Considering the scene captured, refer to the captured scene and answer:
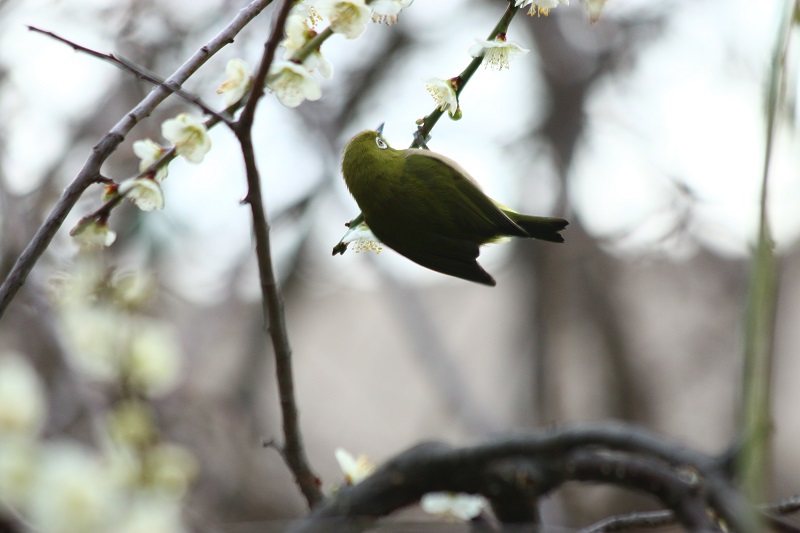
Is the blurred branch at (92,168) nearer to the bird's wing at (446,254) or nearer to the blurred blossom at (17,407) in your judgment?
the bird's wing at (446,254)

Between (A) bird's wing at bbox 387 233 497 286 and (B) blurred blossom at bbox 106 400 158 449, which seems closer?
(A) bird's wing at bbox 387 233 497 286

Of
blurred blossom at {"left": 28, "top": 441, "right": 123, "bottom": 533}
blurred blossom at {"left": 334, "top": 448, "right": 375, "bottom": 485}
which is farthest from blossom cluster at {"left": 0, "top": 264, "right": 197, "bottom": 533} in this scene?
blurred blossom at {"left": 334, "top": 448, "right": 375, "bottom": 485}

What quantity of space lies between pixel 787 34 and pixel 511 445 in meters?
0.38

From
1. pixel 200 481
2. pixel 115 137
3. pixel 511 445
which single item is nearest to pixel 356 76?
pixel 200 481

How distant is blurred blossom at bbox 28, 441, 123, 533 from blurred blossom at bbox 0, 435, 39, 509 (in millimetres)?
16

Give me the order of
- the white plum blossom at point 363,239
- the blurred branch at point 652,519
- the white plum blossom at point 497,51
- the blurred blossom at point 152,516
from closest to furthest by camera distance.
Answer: the blurred branch at point 652,519 < the white plum blossom at point 497,51 < the white plum blossom at point 363,239 < the blurred blossom at point 152,516

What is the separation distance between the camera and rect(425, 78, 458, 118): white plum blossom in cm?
96

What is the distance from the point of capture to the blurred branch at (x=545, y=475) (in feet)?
1.91

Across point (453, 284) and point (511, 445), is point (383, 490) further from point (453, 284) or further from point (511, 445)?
point (453, 284)

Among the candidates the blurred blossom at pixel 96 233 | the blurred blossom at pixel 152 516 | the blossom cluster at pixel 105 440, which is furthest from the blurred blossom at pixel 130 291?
the blurred blossom at pixel 96 233

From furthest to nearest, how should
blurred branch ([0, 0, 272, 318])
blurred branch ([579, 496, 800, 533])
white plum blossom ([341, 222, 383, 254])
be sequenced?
1. white plum blossom ([341, 222, 383, 254])
2. blurred branch ([0, 0, 272, 318])
3. blurred branch ([579, 496, 800, 533])

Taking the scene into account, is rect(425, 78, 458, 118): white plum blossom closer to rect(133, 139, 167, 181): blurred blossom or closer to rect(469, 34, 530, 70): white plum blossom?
rect(469, 34, 530, 70): white plum blossom

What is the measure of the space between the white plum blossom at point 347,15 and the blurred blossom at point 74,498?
31.5 inches

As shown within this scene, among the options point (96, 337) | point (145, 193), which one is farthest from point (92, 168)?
point (96, 337)
